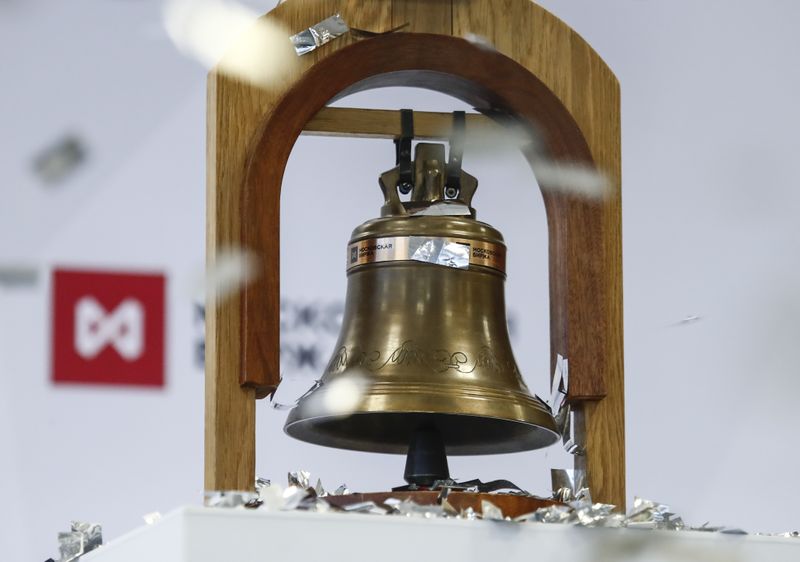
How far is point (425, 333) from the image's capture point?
1486mm

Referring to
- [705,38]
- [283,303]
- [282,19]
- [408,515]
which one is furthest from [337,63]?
[705,38]

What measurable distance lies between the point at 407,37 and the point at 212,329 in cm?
29

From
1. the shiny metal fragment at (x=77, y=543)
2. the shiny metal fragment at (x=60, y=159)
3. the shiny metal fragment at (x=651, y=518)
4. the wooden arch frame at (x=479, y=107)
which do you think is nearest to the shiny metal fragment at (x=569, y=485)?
the wooden arch frame at (x=479, y=107)

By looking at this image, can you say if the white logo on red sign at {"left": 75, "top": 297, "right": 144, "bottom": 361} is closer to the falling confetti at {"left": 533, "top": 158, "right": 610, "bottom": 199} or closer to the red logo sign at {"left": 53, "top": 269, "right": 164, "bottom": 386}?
the red logo sign at {"left": 53, "top": 269, "right": 164, "bottom": 386}

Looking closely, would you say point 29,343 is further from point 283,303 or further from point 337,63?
point 337,63

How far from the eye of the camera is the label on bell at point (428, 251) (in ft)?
4.92

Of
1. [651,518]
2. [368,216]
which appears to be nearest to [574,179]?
[651,518]

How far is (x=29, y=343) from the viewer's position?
2.12 meters

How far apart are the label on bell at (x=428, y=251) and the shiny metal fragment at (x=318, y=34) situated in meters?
0.17

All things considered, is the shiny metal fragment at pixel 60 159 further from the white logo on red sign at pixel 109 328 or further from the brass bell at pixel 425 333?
the brass bell at pixel 425 333

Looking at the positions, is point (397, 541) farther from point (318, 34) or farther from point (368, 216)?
point (368, 216)

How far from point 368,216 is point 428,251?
650 millimetres

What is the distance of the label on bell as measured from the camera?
1501 mm

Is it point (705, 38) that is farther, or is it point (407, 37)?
point (705, 38)
